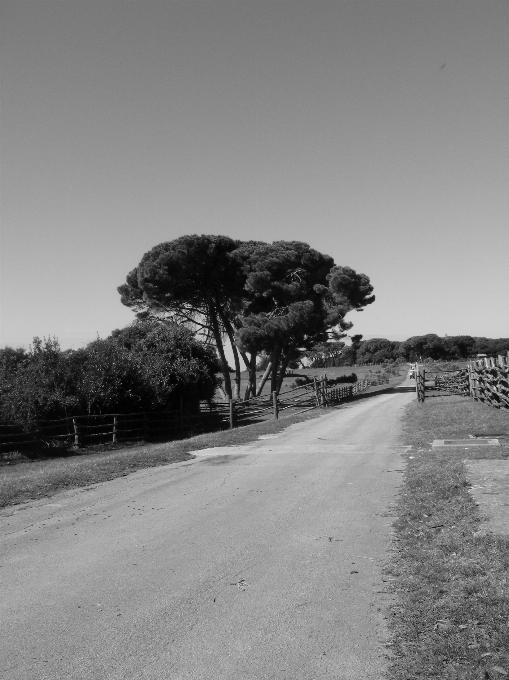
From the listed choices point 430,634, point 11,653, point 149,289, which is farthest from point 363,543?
point 149,289

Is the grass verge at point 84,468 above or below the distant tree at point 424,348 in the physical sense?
below

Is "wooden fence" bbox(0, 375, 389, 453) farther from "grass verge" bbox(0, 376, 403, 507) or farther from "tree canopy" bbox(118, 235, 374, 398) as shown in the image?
"tree canopy" bbox(118, 235, 374, 398)

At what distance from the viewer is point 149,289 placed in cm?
4172

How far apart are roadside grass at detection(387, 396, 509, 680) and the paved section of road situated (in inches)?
7.7

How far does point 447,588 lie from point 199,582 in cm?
206

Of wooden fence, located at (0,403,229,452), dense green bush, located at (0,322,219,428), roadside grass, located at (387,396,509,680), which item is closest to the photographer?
roadside grass, located at (387,396,509,680)

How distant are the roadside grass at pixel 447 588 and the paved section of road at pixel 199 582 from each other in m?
0.20

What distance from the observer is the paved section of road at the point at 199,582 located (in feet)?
13.6

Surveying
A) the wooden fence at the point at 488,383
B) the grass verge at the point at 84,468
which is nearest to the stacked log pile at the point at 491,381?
the wooden fence at the point at 488,383

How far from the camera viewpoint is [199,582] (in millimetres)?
5629

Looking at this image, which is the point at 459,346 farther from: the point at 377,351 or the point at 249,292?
the point at 249,292

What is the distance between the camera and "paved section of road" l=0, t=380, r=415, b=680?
4.16 m

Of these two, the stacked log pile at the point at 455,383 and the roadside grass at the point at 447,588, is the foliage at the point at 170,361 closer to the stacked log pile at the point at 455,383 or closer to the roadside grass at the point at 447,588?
the stacked log pile at the point at 455,383

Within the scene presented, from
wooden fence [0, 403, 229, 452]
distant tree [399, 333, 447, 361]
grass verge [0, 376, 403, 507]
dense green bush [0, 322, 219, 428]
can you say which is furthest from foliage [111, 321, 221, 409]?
distant tree [399, 333, 447, 361]
